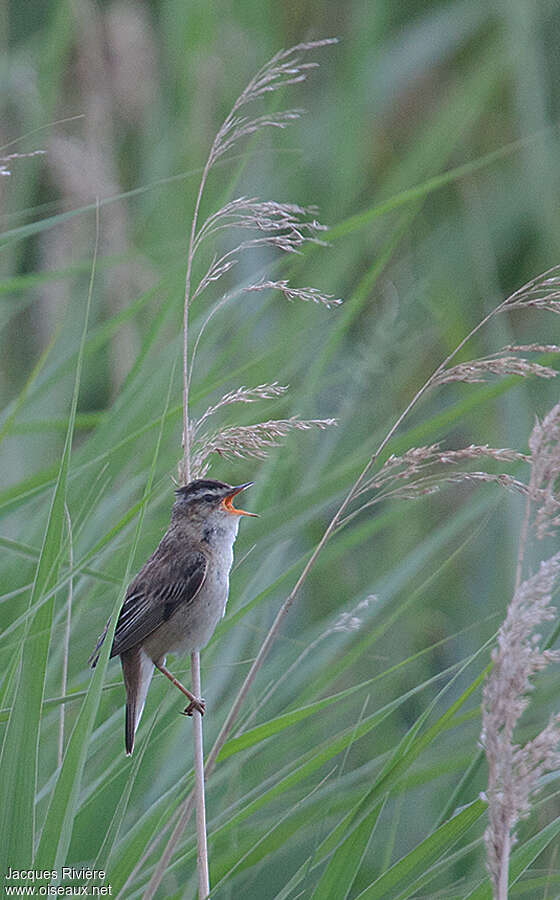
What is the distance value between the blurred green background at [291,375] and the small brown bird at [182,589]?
0.23 feet

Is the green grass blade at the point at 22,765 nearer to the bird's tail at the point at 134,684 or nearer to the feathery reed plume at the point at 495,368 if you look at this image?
the bird's tail at the point at 134,684

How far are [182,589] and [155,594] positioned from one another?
6 centimetres

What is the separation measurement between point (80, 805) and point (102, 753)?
29cm

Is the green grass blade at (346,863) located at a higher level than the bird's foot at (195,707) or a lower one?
lower

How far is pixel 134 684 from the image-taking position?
7.28ft

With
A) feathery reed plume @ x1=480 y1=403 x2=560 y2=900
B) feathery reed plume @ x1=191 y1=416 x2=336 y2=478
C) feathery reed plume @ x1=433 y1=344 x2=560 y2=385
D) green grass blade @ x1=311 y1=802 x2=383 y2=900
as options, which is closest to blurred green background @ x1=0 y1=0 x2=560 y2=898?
green grass blade @ x1=311 y1=802 x2=383 y2=900

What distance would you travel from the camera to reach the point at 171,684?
2.27m

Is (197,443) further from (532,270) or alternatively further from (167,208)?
(532,270)

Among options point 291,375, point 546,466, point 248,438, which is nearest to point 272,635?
point 248,438

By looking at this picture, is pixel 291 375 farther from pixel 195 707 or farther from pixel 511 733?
pixel 511 733

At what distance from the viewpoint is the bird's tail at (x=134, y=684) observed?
2109 millimetres

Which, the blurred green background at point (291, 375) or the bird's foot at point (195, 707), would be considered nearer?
the bird's foot at point (195, 707)

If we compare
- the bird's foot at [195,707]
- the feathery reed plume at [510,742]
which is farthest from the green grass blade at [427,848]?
the bird's foot at [195,707]

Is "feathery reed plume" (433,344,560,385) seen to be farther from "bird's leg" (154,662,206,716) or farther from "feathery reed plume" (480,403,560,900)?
"bird's leg" (154,662,206,716)
